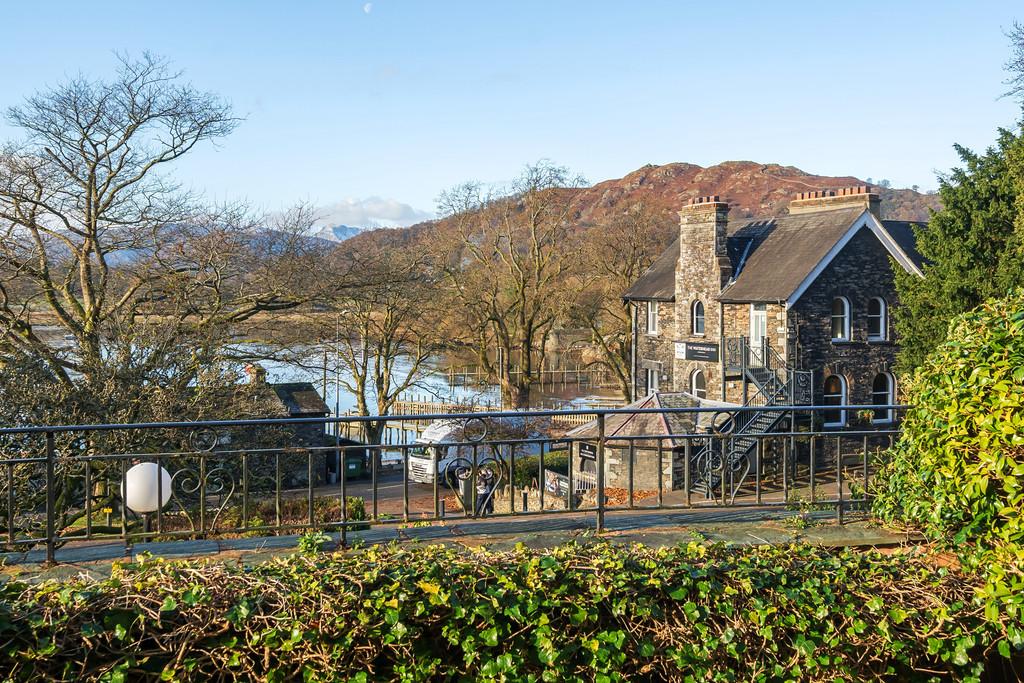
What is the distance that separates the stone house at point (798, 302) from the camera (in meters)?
29.0

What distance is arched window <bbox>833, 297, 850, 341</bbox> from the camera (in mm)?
29719

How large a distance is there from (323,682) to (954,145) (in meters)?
23.3

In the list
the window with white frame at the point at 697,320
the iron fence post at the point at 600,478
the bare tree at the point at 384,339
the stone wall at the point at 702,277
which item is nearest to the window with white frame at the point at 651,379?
the stone wall at the point at 702,277

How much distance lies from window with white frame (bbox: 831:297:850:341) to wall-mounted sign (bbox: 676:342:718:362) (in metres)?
4.07

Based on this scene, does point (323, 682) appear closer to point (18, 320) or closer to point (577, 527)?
point (577, 527)

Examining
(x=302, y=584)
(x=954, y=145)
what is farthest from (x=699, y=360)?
(x=302, y=584)

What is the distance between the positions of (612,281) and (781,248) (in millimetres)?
15831

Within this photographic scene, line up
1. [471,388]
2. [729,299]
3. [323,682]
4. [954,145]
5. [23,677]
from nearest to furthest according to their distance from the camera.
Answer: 1. [23,677]
2. [323,682]
3. [954,145]
4. [729,299]
5. [471,388]

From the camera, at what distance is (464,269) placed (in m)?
44.1

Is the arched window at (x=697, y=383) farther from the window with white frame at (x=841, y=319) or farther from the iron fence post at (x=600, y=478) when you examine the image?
the iron fence post at (x=600, y=478)

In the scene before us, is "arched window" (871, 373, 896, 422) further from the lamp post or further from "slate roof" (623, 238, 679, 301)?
the lamp post

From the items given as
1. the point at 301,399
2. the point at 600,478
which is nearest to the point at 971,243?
the point at 600,478

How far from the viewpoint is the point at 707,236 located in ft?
105

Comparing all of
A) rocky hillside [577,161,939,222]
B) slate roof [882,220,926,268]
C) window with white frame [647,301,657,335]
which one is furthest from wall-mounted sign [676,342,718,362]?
rocky hillside [577,161,939,222]
